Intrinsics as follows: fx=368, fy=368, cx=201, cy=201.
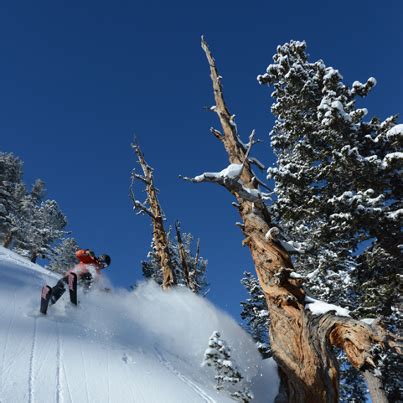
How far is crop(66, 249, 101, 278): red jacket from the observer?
10.0m

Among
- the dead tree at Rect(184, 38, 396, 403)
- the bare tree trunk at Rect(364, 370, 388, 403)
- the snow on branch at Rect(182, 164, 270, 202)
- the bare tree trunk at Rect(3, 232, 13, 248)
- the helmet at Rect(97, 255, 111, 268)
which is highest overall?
the bare tree trunk at Rect(3, 232, 13, 248)

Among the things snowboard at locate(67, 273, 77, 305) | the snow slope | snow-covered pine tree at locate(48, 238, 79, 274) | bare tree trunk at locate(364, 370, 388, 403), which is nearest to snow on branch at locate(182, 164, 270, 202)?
the snow slope

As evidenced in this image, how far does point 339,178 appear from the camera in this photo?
12.0 meters

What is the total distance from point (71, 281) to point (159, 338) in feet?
8.42

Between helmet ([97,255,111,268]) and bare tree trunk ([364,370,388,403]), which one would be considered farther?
helmet ([97,255,111,268])

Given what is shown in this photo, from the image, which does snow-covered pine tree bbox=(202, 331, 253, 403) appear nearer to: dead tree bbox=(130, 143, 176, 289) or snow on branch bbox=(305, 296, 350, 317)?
snow on branch bbox=(305, 296, 350, 317)

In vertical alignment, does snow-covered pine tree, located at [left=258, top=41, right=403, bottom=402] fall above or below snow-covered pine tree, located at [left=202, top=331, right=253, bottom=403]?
above

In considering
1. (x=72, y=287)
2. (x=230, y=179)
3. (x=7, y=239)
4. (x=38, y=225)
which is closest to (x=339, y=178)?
(x=230, y=179)

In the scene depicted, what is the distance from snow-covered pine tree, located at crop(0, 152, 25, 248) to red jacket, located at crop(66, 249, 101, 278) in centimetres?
2408

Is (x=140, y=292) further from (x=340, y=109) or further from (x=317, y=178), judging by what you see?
(x=340, y=109)

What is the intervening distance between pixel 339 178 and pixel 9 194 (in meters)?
29.0

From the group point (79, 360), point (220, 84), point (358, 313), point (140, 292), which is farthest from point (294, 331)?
point (140, 292)

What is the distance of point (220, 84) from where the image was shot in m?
12.0

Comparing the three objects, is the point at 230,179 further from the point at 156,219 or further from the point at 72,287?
the point at 156,219
